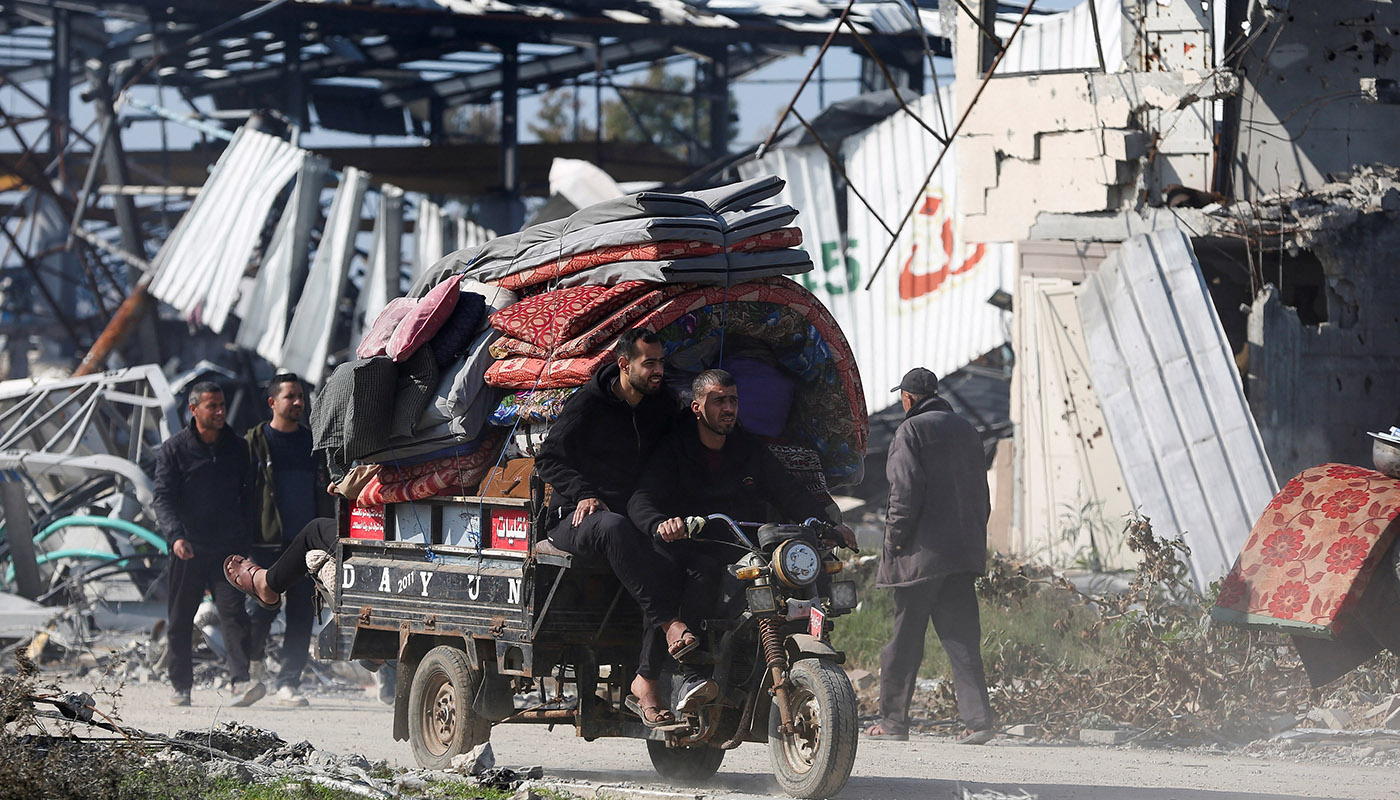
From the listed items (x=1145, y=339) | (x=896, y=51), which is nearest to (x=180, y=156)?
(x=896, y=51)

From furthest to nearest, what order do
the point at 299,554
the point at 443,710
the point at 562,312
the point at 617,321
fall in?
the point at 299,554 → the point at 443,710 → the point at 562,312 → the point at 617,321

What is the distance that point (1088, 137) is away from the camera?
12.6 meters

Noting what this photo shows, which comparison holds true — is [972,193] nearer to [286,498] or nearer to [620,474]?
[286,498]

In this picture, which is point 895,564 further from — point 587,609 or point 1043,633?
point 587,609

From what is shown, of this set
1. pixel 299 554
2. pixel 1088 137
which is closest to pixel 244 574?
pixel 299 554

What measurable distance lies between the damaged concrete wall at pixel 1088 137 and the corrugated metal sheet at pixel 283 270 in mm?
8644

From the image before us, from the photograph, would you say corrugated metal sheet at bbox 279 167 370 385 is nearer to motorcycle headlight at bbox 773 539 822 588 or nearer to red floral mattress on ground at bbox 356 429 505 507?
red floral mattress on ground at bbox 356 429 505 507

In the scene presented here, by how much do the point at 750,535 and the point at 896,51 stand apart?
56.0ft

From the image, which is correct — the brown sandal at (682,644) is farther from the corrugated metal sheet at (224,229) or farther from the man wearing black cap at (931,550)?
the corrugated metal sheet at (224,229)

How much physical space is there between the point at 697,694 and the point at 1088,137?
7811 millimetres

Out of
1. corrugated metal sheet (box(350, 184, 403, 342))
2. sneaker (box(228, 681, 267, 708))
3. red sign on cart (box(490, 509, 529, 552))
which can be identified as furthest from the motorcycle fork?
corrugated metal sheet (box(350, 184, 403, 342))

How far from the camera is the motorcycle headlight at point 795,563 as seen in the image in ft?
19.7

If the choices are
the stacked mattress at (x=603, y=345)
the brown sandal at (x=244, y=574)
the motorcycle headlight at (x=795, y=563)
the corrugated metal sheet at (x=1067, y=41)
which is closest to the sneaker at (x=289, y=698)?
the brown sandal at (x=244, y=574)

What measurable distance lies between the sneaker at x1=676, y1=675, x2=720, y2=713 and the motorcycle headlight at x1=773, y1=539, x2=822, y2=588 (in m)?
0.53
